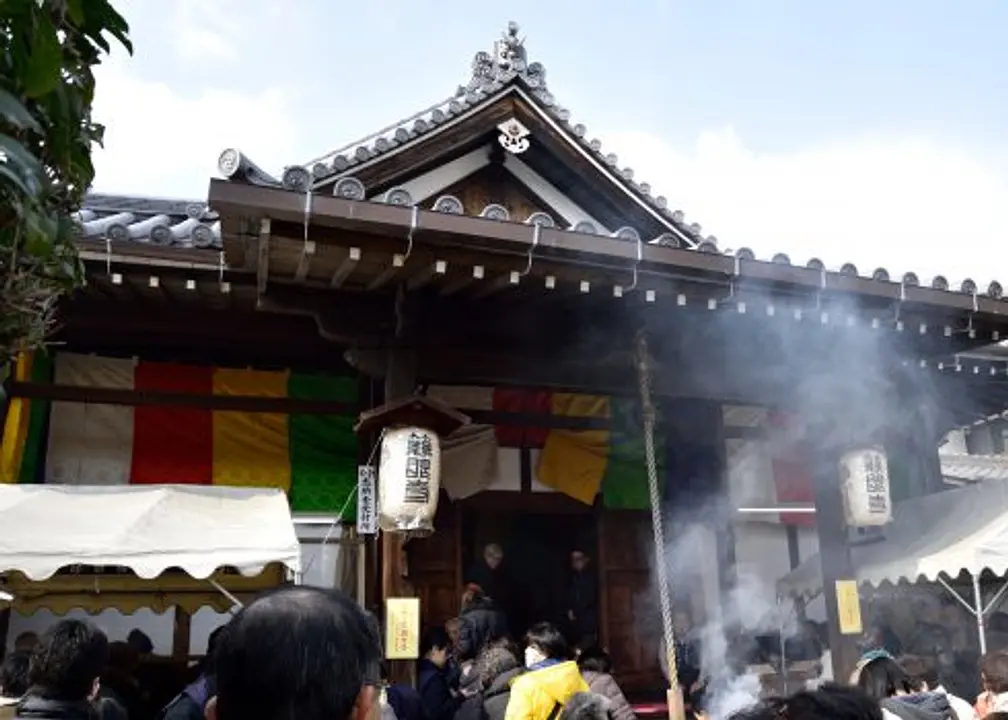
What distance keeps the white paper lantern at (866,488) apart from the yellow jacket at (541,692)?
12.8 ft

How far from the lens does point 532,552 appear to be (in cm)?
1155

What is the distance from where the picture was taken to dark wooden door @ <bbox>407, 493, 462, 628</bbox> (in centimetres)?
802

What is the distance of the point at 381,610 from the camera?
667 centimetres

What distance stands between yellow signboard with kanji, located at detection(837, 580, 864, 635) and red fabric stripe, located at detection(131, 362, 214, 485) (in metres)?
5.73

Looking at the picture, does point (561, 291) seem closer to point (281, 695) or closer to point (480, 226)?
point (480, 226)

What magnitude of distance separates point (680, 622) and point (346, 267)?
16.8 ft

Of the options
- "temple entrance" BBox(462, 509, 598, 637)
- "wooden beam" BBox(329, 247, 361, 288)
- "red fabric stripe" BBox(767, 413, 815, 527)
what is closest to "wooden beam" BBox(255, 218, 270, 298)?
"wooden beam" BBox(329, 247, 361, 288)

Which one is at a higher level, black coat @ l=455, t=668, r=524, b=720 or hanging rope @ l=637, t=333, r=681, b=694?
hanging rope @ l=637, t=333, r=681, b=694

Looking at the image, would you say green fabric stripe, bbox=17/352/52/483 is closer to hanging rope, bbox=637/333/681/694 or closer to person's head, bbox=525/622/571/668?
person's head, bbox=525/622/571/668

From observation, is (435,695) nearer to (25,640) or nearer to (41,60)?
(25,640)

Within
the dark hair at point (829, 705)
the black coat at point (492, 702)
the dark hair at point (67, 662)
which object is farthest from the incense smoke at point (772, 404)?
the dark hair at point (67, 662)

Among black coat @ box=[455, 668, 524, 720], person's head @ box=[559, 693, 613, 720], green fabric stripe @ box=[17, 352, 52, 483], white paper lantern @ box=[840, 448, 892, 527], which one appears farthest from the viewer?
white paper lantern @ box=[840, 448, 892, 527]

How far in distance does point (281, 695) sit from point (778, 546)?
30.7ft

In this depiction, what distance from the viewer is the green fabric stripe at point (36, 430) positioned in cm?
731
